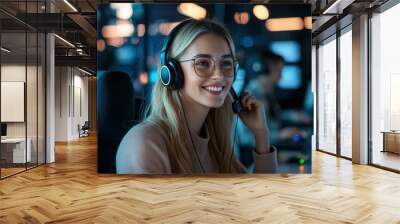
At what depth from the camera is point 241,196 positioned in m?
5.02

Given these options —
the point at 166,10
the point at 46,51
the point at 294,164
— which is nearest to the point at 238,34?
the point at 166,10

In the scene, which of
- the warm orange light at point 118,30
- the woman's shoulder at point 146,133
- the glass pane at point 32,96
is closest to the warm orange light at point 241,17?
the warm orange light at point 118,30

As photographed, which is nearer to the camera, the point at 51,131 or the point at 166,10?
the point at 166,10

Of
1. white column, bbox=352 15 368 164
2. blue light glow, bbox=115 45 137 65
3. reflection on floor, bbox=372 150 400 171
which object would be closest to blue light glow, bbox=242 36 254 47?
blue light glow, bbox=115 45 137 65

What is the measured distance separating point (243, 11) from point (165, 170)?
298cm

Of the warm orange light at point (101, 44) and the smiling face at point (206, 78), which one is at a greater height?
the warm orange light at point (101, 44)

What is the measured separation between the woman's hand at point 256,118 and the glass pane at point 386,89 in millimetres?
2507

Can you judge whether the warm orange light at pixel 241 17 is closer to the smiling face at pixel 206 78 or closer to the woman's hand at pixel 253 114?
the smiling face at pixel 206 78

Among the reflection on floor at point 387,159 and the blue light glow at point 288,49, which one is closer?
the blue light glow at point 288,49

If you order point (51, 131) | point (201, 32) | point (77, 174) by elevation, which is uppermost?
point (201, 32)

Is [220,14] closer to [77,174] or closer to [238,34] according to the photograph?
[238,34]

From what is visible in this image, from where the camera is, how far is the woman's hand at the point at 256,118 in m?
6.45

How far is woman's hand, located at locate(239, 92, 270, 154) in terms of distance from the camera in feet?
21.2

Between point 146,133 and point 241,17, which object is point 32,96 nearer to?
point 146,133
